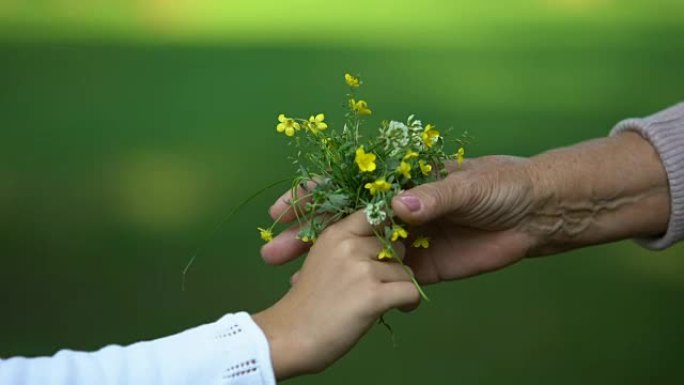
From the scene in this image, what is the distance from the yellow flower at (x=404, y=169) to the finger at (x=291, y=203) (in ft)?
0.52

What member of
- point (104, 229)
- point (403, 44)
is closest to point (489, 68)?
point (403, 44)

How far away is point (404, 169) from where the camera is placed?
3.70 feet

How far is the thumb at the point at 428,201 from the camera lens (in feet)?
3.66

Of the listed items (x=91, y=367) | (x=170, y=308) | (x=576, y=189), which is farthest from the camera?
(x=170, y=308)

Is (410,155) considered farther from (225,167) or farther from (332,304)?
(225,167)

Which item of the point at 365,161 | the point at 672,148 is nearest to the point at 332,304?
the point at 365,161

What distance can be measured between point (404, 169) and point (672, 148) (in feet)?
1.65

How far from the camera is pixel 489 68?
2.24 m

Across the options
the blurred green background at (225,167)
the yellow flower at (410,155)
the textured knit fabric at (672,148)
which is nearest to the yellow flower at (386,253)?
the yellow flower at (410,155)

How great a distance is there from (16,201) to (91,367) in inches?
51.3

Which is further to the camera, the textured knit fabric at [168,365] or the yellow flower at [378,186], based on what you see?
the yellow flower at [378,186]

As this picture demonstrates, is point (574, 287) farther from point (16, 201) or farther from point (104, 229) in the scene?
point (16, 201)

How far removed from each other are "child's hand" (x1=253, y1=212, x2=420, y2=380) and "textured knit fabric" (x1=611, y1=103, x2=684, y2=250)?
20.2 inches

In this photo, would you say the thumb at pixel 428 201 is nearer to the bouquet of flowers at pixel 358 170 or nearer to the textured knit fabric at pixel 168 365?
the bouquet of flowers at pixel 358 170
